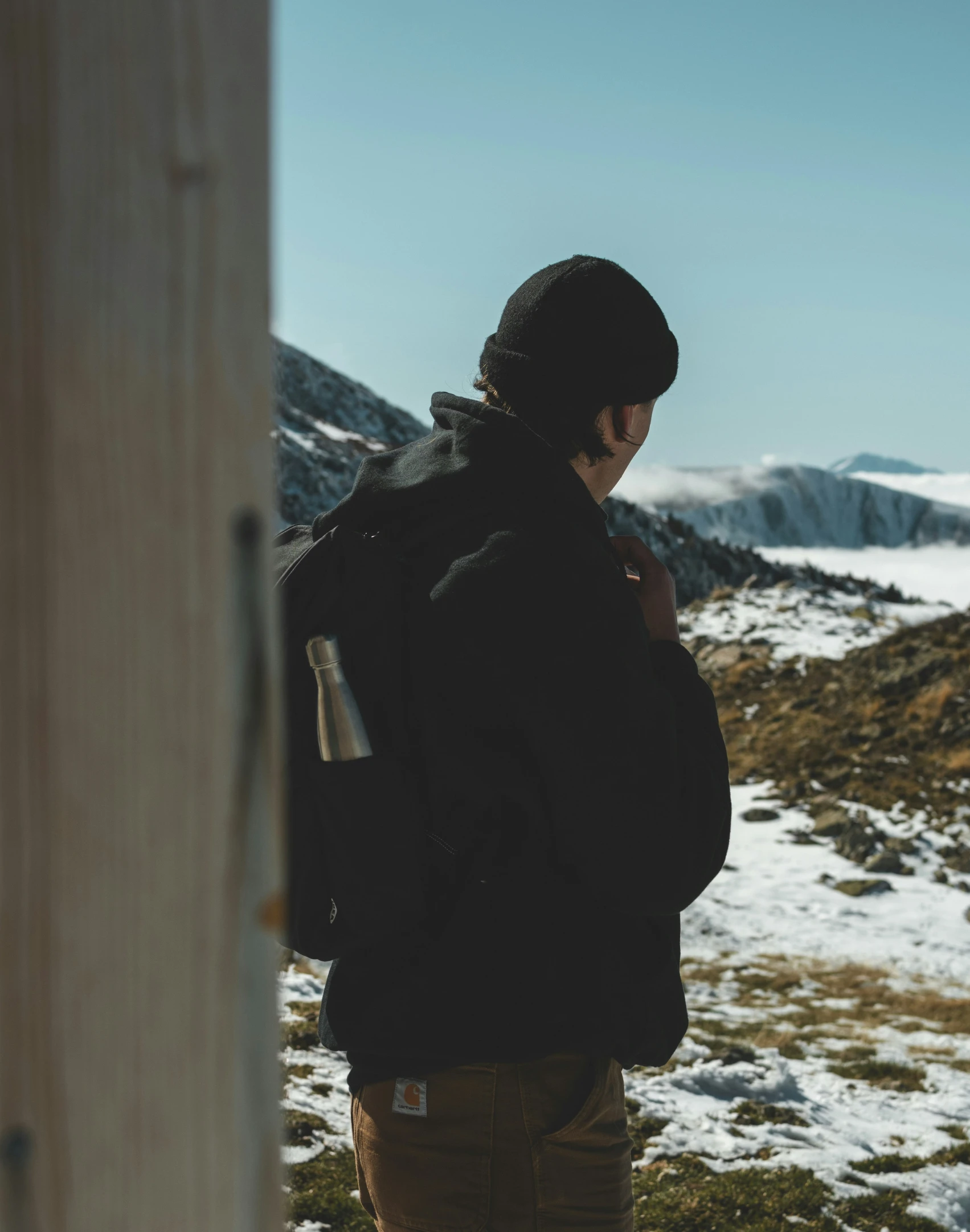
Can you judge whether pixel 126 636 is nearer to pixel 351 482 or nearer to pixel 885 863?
pixel 885 863

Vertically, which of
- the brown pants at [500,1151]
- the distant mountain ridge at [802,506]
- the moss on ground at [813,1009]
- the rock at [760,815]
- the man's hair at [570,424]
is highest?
the distant mountain ridge at [802,506]

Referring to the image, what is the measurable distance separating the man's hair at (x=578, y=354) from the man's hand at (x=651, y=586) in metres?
0.20

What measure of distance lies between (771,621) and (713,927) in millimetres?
14326

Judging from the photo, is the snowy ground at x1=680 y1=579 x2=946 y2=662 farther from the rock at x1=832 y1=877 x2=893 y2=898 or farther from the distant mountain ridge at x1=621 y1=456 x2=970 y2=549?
the distant mountain ridge at x1=621 y1=456 x2=970 y2=549

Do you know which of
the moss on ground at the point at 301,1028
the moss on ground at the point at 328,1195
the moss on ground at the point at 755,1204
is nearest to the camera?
the moss on ground at the point at 328,1195

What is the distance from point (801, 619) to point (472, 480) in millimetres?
23400

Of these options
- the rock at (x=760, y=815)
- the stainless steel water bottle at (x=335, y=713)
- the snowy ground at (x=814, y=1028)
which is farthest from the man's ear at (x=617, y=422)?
the rock at (x=760, y=815)

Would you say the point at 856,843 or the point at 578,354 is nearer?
the point at 578,354

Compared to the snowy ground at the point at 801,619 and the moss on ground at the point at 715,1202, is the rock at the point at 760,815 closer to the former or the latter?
the snowy ground at the point at 801,619

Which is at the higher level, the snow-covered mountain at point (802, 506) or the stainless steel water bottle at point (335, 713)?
the snow-covered mountain at point (802, 506)

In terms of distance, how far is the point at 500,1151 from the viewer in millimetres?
1639

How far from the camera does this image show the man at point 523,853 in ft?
4.96

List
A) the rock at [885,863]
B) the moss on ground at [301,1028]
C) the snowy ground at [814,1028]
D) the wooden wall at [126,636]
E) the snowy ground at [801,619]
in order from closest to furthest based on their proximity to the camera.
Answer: the wooden wall at [126,636], the snowy ground at [814,1028], the moss on ground at [301,1028], the rock at [885,863], the snowy ground at [801,619]

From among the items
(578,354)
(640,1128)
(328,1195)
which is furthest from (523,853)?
(640,1128)
